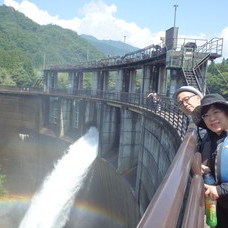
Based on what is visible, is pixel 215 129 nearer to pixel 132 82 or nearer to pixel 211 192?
pixel 211 192

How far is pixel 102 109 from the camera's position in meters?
29.3

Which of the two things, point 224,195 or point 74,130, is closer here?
point 224,195

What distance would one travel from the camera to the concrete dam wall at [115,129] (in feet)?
49.6

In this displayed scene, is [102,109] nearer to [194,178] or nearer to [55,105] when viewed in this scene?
[55,105]

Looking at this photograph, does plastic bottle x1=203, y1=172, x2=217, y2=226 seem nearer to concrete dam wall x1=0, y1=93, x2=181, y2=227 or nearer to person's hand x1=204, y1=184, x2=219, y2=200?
person's hand x1=204, y1=184, x2=219, y2=200

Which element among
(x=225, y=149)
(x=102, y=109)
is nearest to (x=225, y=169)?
(x=225, y=149)

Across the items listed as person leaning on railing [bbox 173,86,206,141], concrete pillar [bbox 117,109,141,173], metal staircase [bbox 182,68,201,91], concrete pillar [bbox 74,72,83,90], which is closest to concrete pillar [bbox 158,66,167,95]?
concrete pillar [bbox 117,109,141,173]

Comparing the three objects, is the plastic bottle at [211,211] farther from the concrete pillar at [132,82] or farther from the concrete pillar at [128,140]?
the concrete pillar at [132,82]

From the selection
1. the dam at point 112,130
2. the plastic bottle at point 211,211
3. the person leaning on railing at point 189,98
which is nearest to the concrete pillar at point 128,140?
the dam at point 112,130

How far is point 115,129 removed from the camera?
2941 cm

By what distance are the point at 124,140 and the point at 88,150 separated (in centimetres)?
724

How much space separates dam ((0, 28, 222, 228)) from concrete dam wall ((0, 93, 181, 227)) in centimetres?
5

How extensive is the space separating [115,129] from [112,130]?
58 centimetres

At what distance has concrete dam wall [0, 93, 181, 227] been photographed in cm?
1512
